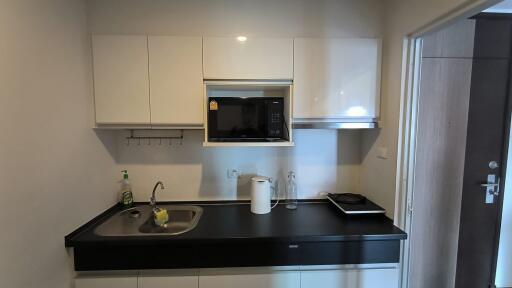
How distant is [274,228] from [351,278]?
546mm

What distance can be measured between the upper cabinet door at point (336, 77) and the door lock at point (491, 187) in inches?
40.8

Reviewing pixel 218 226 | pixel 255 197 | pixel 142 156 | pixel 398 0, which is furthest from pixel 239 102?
pixel 398 0

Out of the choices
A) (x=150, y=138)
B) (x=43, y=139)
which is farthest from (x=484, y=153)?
(x=43, y=139)

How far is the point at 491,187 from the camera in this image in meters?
1.74

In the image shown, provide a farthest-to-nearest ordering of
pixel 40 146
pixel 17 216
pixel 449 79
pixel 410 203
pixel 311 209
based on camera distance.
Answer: pixel 311 209, pixel 449 79, pixel 410 203, pixel 40 146, pixel 17 216

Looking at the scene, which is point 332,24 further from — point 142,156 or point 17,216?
point 17,216

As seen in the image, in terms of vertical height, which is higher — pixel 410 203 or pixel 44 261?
pixel 410 203

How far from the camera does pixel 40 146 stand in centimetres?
116

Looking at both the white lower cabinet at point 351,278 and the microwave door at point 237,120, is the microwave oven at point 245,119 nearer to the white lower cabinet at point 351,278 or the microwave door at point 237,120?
the microwave door at point 237,120

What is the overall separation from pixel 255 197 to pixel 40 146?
1250mm

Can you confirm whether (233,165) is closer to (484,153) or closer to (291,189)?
(291,189)

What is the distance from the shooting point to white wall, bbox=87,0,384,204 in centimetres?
162

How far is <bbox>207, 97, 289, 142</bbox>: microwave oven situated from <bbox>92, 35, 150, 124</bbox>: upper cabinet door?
48 cm

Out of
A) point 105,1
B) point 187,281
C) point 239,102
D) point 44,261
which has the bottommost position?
point 187,281
